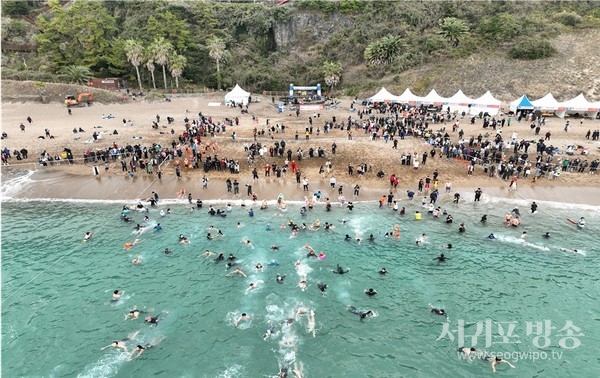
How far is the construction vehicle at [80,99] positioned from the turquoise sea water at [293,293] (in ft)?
93.6

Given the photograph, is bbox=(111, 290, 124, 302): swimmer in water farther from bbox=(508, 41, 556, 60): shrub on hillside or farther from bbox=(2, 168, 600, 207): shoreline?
bbox=(508, 41, 556, 60): shrub on hillside

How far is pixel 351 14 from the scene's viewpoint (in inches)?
3118

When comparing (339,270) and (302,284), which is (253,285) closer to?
(302,284)

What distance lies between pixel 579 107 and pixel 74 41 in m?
75.1

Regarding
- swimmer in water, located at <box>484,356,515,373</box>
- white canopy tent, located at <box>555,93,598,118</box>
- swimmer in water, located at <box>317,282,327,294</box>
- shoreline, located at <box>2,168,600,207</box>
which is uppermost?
white canopy tent, located at <box>555,93,598,118</box>

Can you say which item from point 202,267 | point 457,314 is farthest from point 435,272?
point 202,267

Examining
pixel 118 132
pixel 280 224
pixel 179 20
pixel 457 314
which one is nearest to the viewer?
pixel 457 314

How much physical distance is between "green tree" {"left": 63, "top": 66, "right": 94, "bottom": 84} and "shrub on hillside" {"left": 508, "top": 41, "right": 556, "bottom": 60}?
67476 mm

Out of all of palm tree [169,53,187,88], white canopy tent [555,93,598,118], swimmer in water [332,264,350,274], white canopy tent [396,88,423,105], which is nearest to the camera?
swimmer in water [332,264,350,274]

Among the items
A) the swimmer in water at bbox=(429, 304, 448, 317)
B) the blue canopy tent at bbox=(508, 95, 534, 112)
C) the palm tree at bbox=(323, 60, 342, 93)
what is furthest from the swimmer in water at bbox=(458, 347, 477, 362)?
the palm tree at bbox=(323, 60, 342, 93)

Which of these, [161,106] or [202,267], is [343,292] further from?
[161,106]

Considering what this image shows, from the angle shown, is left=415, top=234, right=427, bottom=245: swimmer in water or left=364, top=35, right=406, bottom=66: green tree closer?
left=415, top=234, right=427, bottom=245: swimmer in water

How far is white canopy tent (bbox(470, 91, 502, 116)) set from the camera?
5028 centimetres

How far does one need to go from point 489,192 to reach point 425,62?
39654mm
